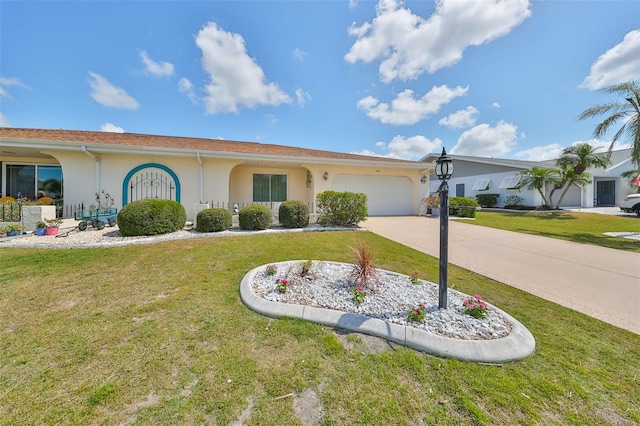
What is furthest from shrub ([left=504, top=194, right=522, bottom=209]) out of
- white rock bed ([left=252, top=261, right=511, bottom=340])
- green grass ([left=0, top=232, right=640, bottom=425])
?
white rock bed ([left=252, top=261, right=511, bottom=340])

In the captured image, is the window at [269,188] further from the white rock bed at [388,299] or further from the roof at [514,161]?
the roof at [514,161]

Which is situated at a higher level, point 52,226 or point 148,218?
point 148,218

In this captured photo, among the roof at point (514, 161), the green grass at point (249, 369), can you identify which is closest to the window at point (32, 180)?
the green grass at point (249, 369)

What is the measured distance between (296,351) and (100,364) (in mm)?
1680

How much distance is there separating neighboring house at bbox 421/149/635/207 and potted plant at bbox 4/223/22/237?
2393 cm

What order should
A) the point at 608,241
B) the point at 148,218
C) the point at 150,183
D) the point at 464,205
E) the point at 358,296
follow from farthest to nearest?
1. the point at 464,205
2. the point at 150,183
3. the point at 608,241
4. the point at 148,218
5. the point at 358,296

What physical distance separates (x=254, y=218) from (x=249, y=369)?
654 cm

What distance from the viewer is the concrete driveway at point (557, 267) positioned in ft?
11.1

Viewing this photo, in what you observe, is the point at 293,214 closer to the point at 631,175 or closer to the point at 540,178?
the point at 540,178

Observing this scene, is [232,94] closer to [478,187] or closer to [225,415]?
[225,415]

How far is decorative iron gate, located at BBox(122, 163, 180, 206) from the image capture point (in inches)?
385

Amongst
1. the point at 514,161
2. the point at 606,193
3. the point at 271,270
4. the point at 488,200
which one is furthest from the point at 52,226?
the point at 606,193

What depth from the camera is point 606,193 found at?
Result: 73.4 ft

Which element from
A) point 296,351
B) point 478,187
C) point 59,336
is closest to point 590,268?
point 296,351
